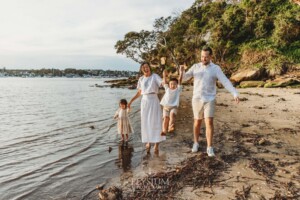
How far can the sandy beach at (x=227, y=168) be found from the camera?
15.6 ft

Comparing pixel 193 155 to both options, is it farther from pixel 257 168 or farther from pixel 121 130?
pixel 121 130

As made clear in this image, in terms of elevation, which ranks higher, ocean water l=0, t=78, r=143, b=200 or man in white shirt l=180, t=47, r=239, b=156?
man in white shirt l=180, t=47, r=239, b=156

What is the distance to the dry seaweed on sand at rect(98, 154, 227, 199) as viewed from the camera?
15.9ft

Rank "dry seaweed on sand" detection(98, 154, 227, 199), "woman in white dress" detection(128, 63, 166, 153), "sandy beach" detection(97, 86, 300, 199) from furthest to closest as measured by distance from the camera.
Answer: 1. "woman in white dress" detection(128, 63, 166, 153)
2. "dry seaweed on sand" detection(98, 154, 227, 199)
3. "sandy beach" detection(97, 86, 300, 199)

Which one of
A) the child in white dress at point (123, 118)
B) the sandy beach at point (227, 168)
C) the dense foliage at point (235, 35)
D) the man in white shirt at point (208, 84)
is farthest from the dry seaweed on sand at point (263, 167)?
the dense foliage at point (235, 35)

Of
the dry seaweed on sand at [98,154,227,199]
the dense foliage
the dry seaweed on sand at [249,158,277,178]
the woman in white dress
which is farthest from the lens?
the dense foliage

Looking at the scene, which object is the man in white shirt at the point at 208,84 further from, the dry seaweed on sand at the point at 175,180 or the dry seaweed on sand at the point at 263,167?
the dry seaweed on sand at the point at 263,167

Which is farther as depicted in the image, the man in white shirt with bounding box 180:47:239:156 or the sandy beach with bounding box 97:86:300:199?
the man in white shirt with bounding box 180:47:239:156

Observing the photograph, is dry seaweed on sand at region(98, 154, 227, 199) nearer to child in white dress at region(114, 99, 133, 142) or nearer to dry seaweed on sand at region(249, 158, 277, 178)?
dry seaweed on sand at region(249, 158, 277, 178)

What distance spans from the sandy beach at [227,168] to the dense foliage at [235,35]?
1931 cm

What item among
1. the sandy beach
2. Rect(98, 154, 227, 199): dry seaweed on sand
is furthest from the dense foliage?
Rect(98, 154, 227, 199): dry seaweed on sand

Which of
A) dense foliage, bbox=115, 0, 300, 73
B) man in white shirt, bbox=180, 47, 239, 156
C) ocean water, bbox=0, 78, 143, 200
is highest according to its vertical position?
dense foliage, bbox=115, 0, 300, 73

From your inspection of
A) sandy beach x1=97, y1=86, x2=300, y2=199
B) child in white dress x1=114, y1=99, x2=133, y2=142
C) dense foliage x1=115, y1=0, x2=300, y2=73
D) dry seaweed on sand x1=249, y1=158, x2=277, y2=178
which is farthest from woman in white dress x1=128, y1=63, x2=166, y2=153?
dense foliage x1=115, y1=0, x2=300, y2=73

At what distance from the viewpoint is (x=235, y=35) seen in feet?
114
